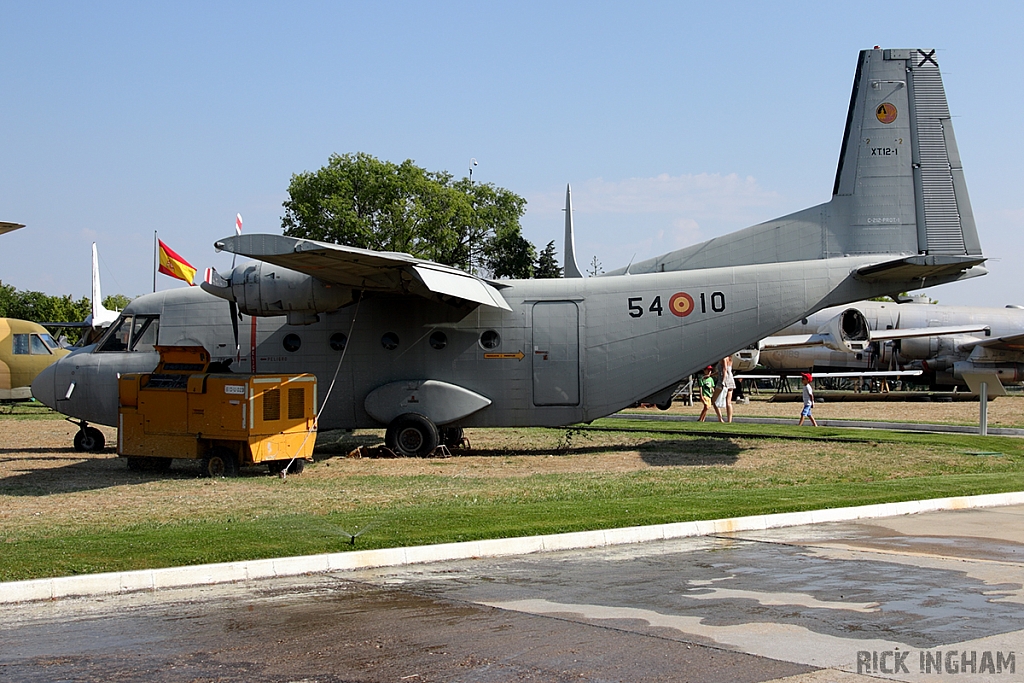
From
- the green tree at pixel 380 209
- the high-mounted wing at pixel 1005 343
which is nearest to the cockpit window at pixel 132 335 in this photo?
the high-mounted wing at pixel 1005 343

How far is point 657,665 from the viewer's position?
18.3ft

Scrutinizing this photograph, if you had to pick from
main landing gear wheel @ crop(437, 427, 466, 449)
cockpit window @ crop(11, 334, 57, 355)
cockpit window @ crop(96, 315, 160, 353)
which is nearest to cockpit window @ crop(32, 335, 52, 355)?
cockpit window @ crop(11, 334, 57, 355)

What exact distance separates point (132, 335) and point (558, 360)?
28.5ft

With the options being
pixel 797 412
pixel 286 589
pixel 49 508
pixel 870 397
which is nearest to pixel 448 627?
pixel 286 589

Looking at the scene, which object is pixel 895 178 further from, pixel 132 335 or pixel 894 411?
pixel 894 411

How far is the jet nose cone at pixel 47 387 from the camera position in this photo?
19.5 m

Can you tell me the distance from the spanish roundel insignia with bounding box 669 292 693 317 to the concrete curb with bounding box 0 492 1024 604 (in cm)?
719

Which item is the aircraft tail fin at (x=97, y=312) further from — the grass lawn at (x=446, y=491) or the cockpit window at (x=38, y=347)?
the grass lawn at (x=446, y=491)

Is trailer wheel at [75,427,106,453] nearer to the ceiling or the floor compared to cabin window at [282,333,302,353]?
nearer to the floor

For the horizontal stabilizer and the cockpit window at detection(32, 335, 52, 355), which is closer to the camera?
the horizontal stabilizer

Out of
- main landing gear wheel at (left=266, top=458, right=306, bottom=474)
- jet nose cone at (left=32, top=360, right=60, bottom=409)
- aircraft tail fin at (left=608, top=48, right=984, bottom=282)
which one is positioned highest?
aircraft tail fin at (left=608, top=48, right=984, bottom=282)

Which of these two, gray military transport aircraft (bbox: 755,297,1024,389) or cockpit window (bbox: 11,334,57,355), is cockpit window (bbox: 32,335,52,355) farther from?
gray military transport aircraft (bbox: 755,297,1024,389)

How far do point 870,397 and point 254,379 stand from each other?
3636 cm

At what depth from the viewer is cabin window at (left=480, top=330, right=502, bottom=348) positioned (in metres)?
19.0
